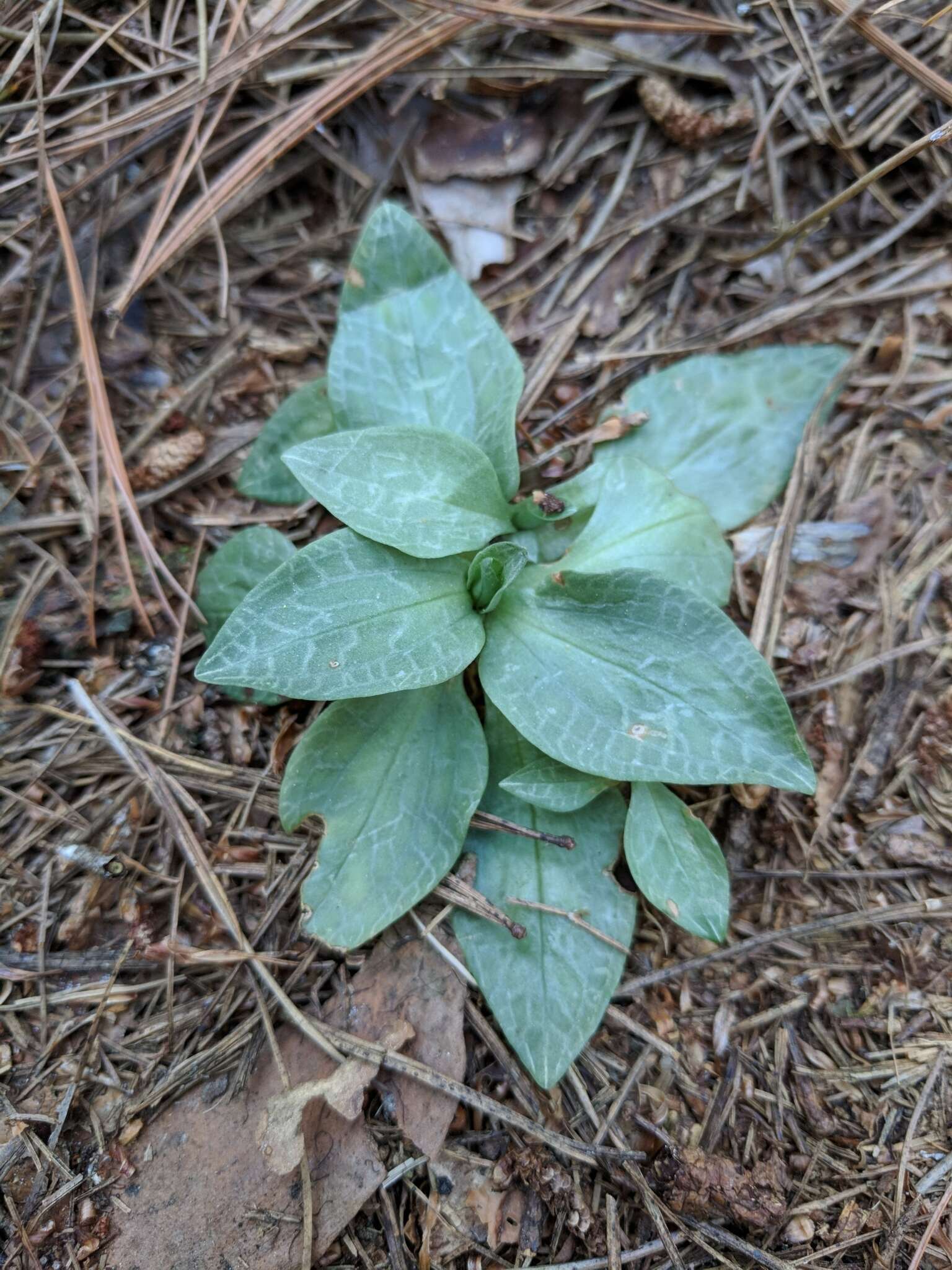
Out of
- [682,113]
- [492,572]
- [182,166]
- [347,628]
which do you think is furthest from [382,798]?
[682,113]

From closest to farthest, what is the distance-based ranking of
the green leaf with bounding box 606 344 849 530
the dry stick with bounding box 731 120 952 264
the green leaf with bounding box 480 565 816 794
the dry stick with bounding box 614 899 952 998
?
the green leaf with bounding box 480 565 816 794
the dry stick with bounding box 731 120 952 264
the dry stick with bounding box 614 899 952 998
the green leaf with bounding box 606 344 849 530

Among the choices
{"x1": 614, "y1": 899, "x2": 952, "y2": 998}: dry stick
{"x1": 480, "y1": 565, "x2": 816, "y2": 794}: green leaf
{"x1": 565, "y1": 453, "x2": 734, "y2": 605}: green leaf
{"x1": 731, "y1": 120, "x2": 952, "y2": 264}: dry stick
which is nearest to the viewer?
{"x1": 480, "y1": 565, "x2": 816, "y2": 794}: green leaf

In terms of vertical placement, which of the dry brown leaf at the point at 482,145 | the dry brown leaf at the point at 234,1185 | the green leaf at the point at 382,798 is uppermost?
the dry brown leaf at the point at 482,145

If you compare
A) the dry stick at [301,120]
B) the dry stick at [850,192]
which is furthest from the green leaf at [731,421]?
the dry stick at [301,120]

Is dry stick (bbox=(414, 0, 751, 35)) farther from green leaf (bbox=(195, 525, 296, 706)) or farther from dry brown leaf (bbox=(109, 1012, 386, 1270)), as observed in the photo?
dry brown leaf (bbox=(109, 1012, 386, 1270))

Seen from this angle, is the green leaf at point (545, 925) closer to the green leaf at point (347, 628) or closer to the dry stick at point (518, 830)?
the dry stick at point (518, 830)

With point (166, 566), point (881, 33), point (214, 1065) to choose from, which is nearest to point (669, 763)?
point (214, 1065)

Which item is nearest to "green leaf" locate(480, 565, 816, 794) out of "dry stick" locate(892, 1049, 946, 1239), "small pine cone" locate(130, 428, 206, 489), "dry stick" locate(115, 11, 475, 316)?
"dry stick" locate(892, 1049, 946, 1239)
